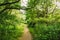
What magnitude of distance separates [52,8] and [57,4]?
0.85m

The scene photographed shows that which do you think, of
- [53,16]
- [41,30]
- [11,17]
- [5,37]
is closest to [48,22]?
[53,16]

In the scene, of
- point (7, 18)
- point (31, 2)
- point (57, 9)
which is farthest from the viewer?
point (57, 9)

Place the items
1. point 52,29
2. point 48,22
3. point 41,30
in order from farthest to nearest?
1. point 48,22
2. point 41,30
3. point 52,29

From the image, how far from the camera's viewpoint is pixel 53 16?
750 inches

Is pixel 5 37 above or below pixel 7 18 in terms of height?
below

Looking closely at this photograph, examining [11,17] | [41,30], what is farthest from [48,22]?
[11,17]

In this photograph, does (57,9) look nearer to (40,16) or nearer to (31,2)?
(40,16)

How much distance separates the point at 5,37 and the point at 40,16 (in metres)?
8.06

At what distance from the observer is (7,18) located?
37.8 feet

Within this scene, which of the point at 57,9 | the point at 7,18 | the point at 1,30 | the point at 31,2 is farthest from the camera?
the point at 57,9

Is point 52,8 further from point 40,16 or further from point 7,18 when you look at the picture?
point 7,18

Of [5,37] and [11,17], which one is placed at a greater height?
[11,17]

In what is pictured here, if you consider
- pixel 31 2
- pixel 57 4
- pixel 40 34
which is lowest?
pixel 40 34

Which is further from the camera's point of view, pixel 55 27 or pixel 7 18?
pixel 55 27
